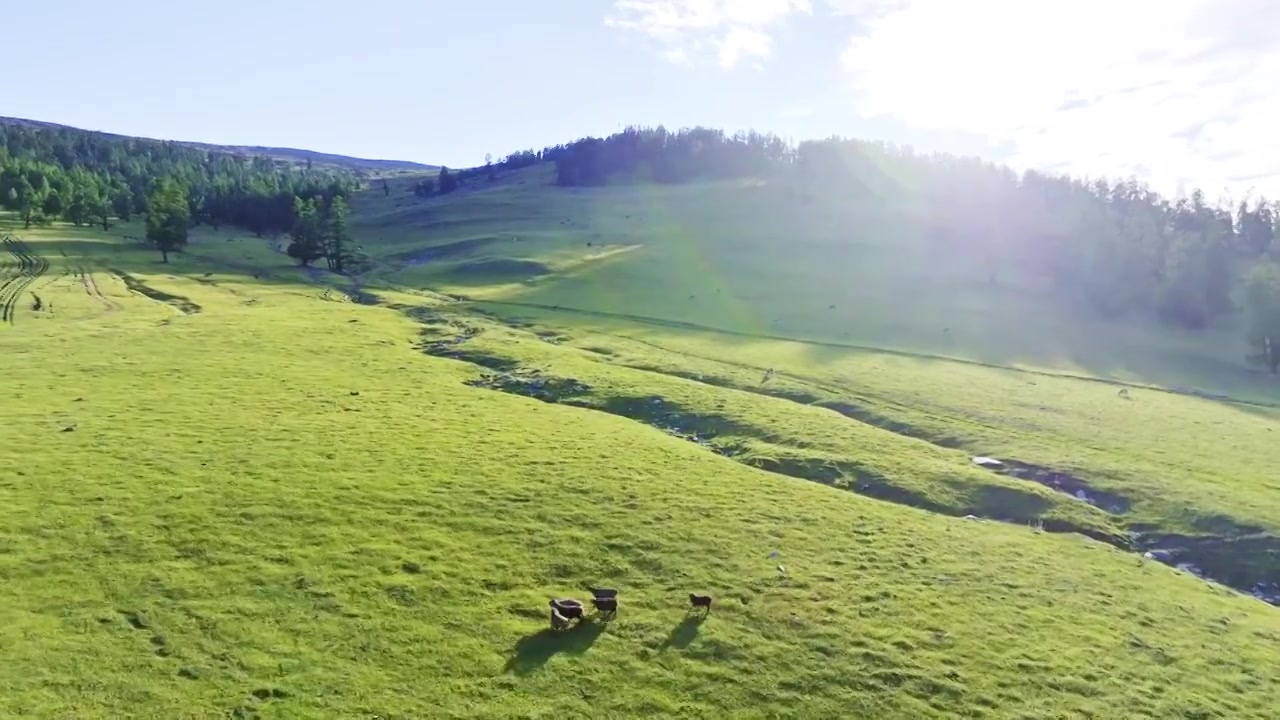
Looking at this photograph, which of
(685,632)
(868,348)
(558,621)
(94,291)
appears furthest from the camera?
(94,291)

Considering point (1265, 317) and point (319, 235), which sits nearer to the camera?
point (1265, 317)

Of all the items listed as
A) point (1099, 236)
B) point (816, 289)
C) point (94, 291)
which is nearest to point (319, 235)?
point (94, 291)

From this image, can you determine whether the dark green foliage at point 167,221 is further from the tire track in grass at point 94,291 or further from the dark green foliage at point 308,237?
the tire track in grass at point 94,291

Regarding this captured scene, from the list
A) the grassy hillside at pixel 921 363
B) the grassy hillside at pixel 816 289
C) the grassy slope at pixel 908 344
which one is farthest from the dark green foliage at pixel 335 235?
the grassy hillside at pixel 816 289

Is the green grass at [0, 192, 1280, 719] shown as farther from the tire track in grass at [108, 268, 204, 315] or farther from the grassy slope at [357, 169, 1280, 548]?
the tire track in grass at [108, 268, 204, 315]

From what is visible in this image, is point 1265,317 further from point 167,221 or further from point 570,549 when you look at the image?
point 167,221

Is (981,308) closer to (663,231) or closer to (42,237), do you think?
(663,231)

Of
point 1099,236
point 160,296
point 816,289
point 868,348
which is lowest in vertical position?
point 160,296
